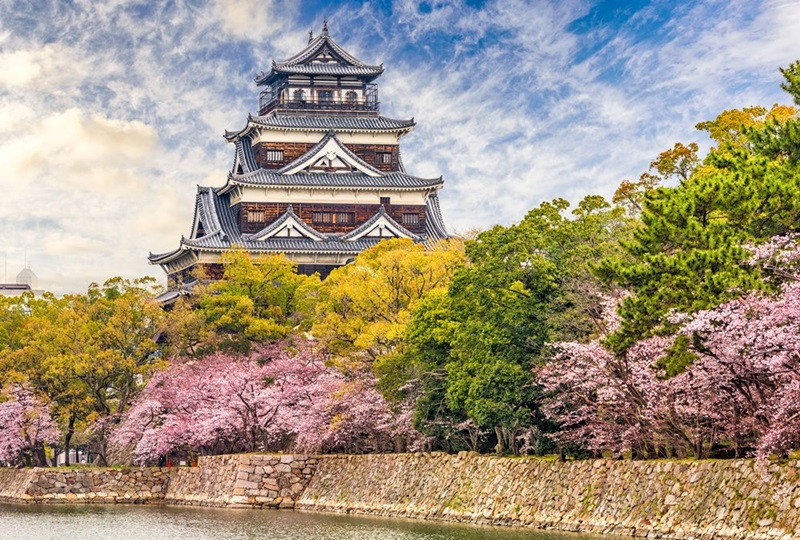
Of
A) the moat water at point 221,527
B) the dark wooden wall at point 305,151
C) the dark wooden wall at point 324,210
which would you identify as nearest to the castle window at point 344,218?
the dark wooden wall at point 324,210

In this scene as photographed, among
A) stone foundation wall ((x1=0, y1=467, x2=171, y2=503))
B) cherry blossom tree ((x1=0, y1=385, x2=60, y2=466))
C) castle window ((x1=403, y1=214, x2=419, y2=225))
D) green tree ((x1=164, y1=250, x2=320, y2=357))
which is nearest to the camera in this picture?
green tree ((x1=164, y1=250, x2=320, y2=357))

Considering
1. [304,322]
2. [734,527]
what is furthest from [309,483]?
[734,527]

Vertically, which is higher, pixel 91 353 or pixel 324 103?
pixel 324 103

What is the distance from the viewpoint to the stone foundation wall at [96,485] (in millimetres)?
52906

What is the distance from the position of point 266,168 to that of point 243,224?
4666 millimetres

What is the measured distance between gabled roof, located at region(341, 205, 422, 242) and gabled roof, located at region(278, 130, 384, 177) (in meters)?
3.50

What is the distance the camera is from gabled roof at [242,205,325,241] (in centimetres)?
6625

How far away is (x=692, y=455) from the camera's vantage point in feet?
92.4

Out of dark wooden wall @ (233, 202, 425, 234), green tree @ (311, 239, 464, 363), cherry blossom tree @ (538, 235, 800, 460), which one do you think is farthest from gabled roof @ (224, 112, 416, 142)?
cherry blossom tree @ (538, 235, 800, 460)

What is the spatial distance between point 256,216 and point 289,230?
2806 millimetres

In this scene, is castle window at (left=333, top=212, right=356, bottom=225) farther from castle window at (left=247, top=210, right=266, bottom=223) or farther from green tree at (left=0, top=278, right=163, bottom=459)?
green tree at (left=0, top=278, right=163, bottom=459)

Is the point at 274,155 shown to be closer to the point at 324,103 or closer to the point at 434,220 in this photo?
the point at 324,103

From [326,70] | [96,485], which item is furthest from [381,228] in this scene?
[96,485]

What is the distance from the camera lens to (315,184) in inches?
2692
